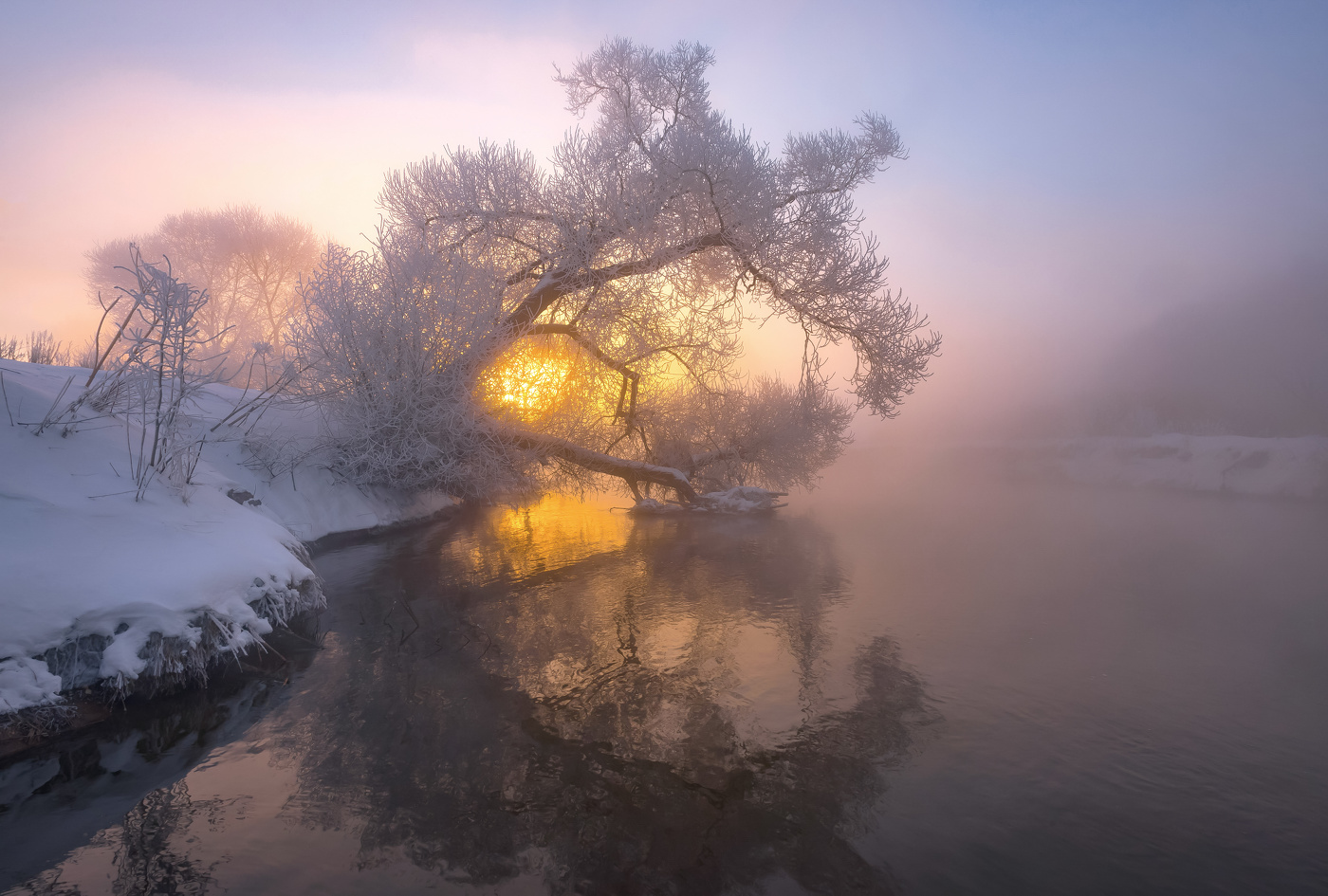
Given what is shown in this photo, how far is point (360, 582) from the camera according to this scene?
7.83 metres

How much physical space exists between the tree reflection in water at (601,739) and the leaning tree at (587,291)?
3525 mm

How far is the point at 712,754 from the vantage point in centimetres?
385

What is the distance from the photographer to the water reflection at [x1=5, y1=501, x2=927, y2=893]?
287cm

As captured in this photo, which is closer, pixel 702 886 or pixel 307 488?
pixel 702 886

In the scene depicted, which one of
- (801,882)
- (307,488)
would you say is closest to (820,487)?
(307,488)

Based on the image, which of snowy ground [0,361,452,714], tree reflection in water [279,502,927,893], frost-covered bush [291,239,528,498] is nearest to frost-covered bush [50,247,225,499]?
snowy ground [0,361,452,714]

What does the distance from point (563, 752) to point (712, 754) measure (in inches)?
38.1

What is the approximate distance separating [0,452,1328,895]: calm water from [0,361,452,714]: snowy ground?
43 centimetres

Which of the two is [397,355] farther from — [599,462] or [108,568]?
[108,568]

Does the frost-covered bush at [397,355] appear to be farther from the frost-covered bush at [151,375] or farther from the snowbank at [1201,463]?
the snowbank at [1201,463]

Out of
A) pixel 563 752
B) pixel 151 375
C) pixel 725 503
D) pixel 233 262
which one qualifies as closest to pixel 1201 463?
pixel 725 503

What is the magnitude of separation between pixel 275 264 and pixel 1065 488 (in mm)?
43184

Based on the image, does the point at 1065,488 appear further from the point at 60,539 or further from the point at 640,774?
the point at 60,539

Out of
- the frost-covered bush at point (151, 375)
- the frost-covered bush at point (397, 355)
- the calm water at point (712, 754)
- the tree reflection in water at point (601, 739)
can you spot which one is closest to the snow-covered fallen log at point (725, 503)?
the frost-covered bush at point (397, 355)
